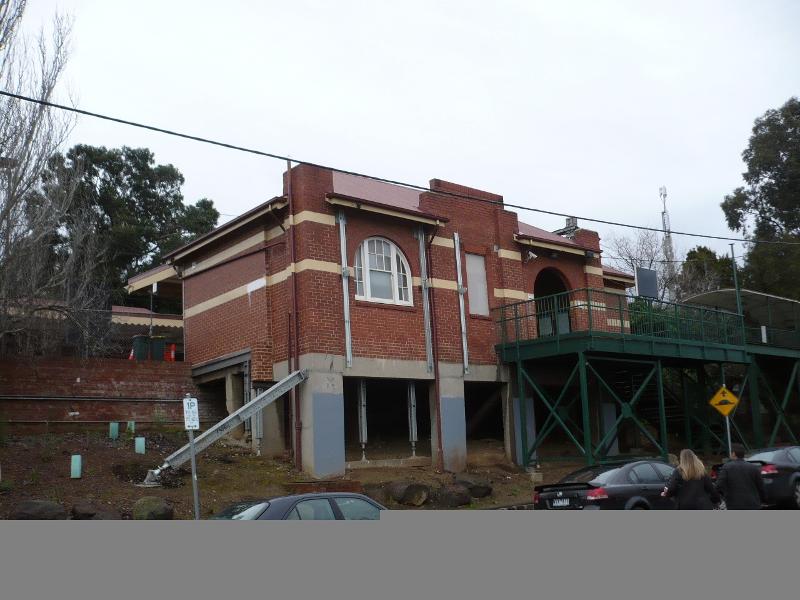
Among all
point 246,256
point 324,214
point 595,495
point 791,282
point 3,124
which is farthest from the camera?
point 791,282

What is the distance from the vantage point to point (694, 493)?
1050 cm

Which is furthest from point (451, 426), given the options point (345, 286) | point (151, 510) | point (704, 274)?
point (704, 274)

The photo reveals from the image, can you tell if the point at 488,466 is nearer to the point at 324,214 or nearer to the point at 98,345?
the point at 324,214

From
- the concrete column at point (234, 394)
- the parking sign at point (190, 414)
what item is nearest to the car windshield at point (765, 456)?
the parking sign at point (190, 414)

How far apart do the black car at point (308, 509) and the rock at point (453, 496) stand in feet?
28.1

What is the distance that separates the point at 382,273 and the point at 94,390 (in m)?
7.66

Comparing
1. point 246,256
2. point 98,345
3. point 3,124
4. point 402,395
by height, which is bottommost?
point 402,395

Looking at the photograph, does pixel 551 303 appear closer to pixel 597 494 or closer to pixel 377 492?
pixel 377 492

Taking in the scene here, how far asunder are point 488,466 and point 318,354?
628 centimetres

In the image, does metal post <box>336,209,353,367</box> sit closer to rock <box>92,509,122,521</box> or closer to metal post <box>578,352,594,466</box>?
metal post <box>578,352,594,466</box>

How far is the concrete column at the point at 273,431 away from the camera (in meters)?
20.6

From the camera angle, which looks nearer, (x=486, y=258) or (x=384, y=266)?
(x=384, y=266)

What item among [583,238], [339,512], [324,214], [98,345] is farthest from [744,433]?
[339,512]

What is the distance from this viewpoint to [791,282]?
41875 millimetres
